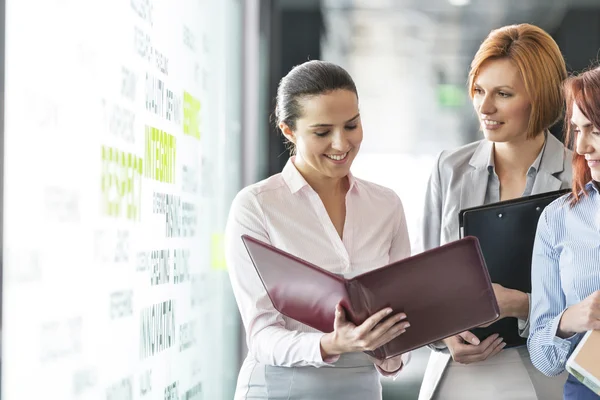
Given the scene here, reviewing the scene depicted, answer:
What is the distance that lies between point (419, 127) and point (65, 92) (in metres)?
2.67

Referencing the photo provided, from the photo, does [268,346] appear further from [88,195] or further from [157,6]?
[157,6]

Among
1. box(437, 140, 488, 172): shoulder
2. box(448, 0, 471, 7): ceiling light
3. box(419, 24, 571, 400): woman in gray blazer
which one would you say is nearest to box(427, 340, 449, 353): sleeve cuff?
box(419, 24, 571, 400): woman in gray blazer

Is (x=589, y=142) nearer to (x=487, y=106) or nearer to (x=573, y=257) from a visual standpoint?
(x=573, y=257)

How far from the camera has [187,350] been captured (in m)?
2.80

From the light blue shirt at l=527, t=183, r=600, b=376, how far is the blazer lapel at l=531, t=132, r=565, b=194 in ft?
0.91

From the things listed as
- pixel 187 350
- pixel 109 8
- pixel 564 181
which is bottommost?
pixel 187 350

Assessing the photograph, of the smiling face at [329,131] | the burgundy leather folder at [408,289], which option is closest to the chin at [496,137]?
the smiling face at [329,131]

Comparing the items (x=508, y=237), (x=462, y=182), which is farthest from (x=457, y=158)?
(x=508, y=237)

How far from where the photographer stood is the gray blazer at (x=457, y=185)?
2143 mm

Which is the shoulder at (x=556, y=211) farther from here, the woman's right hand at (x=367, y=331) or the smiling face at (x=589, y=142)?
the woman's right hand at (x=367, y=331)

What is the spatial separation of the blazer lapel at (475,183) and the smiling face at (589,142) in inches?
18.5

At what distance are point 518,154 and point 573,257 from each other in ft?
1.70

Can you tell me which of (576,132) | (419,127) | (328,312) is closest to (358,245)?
(328,312)

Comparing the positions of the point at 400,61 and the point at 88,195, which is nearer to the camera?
the point at 88,195
